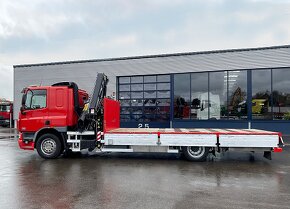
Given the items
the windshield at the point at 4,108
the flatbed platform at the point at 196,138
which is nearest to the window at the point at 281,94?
the flatbed platform at the point at 196,138

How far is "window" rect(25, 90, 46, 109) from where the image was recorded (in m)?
9.77

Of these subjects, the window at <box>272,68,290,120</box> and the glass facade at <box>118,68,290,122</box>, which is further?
the glass facade at <box>118,68,290,122</box>

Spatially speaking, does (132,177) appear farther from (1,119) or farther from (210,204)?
(1,119)

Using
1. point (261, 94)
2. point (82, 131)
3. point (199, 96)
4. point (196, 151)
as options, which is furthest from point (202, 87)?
point (82, 131)

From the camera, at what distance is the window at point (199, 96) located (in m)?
19.1

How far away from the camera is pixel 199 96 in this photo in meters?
19.3

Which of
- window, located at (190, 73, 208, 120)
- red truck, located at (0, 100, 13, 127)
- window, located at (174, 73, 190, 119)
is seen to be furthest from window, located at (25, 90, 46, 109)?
red truck, located at (0, 100, 13, 127)

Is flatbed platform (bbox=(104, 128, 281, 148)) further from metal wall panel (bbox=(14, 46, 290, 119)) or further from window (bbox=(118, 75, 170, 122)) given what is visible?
metal wall panel (bbox=(14, 46, 290, 119))

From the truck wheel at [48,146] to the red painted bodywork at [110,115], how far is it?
1.99m

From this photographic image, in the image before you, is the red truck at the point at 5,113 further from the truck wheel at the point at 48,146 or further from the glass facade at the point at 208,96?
the truck wheel at the point at 48,146

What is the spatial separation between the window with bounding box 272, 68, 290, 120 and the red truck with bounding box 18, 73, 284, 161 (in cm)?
1008

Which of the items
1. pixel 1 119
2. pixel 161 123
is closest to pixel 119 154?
pixel 161 123

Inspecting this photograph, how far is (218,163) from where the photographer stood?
28.9 feet

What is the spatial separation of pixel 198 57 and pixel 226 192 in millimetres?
14991
